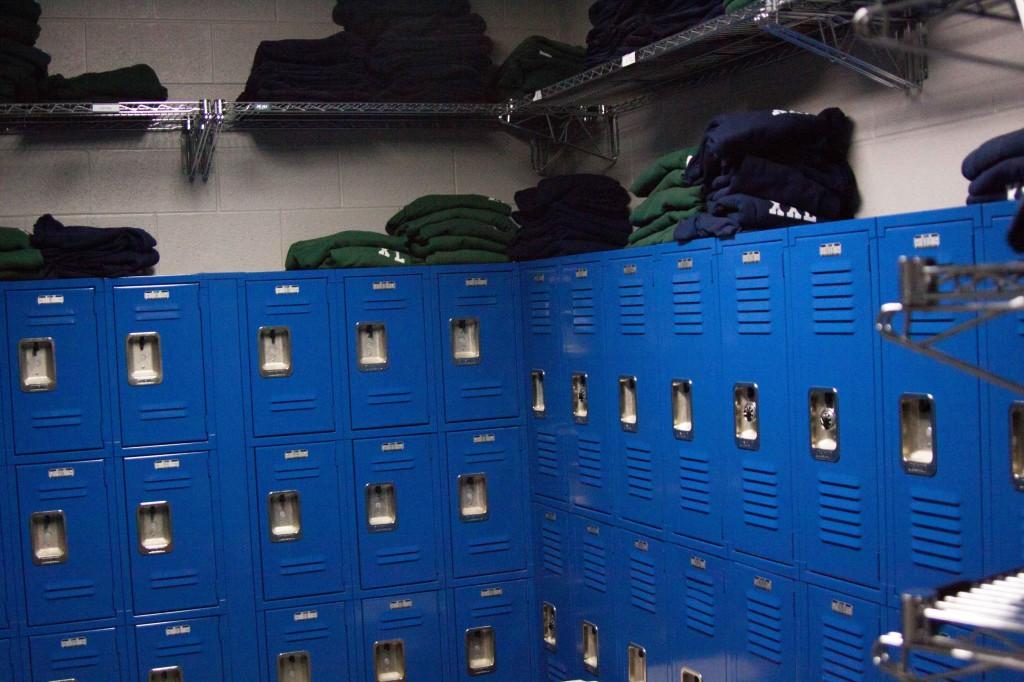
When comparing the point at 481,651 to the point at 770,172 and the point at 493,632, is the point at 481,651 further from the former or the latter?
the point at 770,172

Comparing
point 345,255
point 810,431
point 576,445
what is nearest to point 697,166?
point 810,431

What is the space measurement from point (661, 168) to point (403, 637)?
7.24 feet

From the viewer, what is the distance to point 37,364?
4348mm

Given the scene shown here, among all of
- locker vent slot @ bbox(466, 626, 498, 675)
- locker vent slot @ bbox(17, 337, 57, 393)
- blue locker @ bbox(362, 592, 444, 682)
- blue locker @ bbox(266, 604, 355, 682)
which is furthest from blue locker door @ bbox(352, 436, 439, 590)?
locker vent slot @ bbox(17, 337, 57, 393)

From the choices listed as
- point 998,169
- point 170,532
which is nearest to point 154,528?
point 170,532

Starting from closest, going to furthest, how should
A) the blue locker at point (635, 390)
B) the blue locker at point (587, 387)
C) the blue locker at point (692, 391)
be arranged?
→ the blue locker at point (692, 391) < the blue locker at point (635, 390) < the blue locker at point (587, 387)

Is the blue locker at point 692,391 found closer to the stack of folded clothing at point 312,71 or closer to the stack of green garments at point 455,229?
the stack of green garments at point 455,229

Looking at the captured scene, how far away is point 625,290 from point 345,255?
1.24 metres

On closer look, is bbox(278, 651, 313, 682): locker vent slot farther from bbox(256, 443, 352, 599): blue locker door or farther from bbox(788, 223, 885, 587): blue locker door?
bbox(788, 223, 885, 587): blue locker door

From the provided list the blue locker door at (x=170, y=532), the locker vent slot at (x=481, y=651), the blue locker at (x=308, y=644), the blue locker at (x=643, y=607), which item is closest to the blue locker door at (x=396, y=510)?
the blue locker at (x=308, y=644)

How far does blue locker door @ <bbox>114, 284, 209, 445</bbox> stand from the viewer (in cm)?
442

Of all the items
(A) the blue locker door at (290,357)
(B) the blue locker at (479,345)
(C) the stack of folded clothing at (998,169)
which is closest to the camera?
(C) the stack of folded clothing at (998,169)

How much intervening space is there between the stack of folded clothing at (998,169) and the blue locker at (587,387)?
1.68 metres

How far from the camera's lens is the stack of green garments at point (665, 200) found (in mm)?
3758
